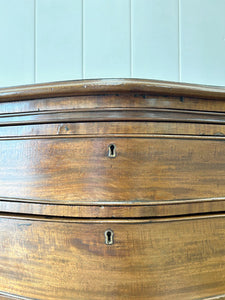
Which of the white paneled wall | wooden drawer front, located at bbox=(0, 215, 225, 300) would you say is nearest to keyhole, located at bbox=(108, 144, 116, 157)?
wooden drawer front, located at bbox=(0, 215, 225, 300)

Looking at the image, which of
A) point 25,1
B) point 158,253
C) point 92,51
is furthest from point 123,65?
point 158,253

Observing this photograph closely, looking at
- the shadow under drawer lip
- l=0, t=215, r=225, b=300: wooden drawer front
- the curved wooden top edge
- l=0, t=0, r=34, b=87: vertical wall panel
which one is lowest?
l=0, t=215, r=225, b=300: wooden drawer front

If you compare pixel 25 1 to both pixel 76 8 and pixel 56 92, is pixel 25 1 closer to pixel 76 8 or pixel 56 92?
pixel 76 8

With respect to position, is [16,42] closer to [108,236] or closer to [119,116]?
[119,116]

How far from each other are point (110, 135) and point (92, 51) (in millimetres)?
587

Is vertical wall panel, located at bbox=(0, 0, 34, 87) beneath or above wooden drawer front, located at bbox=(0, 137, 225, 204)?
above

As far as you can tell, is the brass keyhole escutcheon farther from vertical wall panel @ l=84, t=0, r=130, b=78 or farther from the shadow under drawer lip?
vertical wall panel @ l=84, t=0, r=130, b=78

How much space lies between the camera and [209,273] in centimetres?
62

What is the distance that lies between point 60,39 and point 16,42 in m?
0.16

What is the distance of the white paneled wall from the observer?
1074 millimetres

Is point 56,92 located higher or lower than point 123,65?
lower

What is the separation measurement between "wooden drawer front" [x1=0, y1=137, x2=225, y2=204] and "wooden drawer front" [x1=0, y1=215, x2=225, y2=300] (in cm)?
5

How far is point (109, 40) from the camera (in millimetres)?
1074

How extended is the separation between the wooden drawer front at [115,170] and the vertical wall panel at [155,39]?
1.71ft
